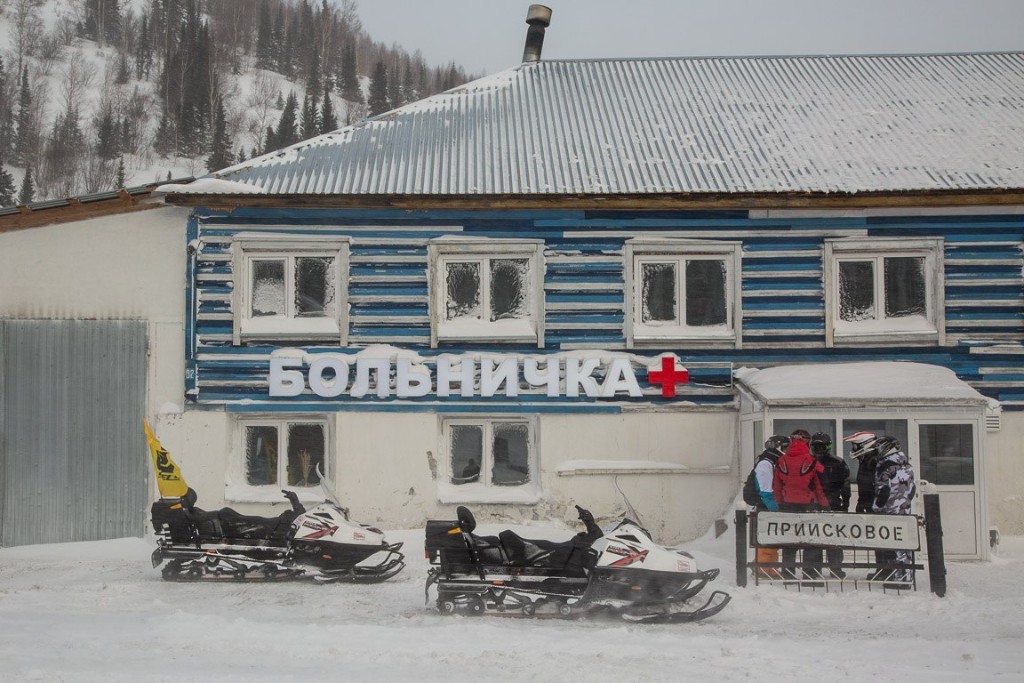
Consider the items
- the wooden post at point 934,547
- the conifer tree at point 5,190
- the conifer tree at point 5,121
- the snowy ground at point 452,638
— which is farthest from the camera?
the conifer tree at point 5,121

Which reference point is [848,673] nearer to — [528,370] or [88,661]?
[88,661]

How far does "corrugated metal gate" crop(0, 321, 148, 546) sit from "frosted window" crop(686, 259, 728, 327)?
306 inches

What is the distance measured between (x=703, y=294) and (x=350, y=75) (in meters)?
90.6

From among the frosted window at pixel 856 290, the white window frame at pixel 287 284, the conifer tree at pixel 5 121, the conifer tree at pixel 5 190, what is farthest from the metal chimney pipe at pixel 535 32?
the conifer tree at pixel 5 121

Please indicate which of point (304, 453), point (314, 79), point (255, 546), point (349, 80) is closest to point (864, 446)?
point (255, 546)

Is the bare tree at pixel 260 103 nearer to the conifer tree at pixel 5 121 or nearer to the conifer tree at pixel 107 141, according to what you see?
the conifer tree at pixel 107 141

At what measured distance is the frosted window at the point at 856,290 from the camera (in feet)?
44.9

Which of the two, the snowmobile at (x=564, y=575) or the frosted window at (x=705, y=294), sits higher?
the frosted window at (x=705, y=294)

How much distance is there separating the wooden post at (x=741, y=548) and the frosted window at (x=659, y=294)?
4.22m

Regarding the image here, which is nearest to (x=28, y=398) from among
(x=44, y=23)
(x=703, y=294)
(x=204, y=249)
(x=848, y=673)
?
(x=204, y=249)

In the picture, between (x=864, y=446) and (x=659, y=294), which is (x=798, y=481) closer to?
(x=864, y=446)

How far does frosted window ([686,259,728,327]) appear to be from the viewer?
13680mm

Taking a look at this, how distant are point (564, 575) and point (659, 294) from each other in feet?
19.2

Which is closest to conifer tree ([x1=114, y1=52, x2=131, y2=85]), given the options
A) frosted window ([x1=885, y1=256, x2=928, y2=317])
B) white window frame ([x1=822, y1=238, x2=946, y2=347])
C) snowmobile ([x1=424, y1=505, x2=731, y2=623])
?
white window frame ([x1=822, y1=238, x2=946, y2=347])
